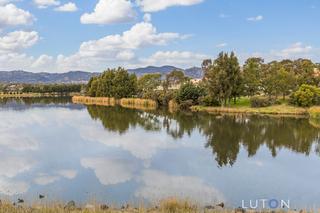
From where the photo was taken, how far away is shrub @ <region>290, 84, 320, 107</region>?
154 feet

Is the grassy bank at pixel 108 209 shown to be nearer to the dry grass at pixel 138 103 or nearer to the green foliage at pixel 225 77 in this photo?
the green foliage at pixel 225 77

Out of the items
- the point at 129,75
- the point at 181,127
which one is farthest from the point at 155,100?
the point at 181,127

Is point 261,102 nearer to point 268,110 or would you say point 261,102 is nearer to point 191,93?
point 268,110

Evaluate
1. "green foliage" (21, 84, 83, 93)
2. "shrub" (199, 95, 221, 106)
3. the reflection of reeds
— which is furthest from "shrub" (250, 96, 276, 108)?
"green foliage" (21, 84, 83, 93)

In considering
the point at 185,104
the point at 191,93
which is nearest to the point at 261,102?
the point at 191,93

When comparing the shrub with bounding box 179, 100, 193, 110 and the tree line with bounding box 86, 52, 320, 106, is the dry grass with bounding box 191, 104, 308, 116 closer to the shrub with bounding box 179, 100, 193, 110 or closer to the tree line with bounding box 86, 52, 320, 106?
the tree line with bounding box 86, 52, 320, 106

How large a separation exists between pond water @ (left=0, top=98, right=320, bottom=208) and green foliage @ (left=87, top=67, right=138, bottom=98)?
1485 inches

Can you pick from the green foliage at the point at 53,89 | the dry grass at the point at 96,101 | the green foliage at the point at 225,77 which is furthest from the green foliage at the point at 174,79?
the green foliage at the point at 53,89

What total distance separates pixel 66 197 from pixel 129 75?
62.3 meters

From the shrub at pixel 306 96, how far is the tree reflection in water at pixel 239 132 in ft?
20.0

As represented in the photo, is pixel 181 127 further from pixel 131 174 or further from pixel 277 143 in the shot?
pixel 131 174

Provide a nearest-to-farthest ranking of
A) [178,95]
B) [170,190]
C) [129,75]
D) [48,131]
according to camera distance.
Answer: [170,190] → [48,131] → [178,95] → [129,75]

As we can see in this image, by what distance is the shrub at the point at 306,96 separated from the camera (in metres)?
47.0

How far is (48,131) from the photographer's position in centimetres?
3241
